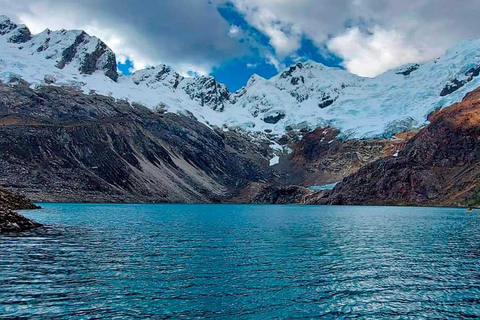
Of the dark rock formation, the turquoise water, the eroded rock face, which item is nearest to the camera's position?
the turquoise water

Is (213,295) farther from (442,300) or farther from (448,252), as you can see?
(448,252)

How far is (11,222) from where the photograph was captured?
5188cm

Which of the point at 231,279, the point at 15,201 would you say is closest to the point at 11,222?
the point at 231,279

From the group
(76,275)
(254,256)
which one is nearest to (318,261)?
(254,256)

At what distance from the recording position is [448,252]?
43.7 metres

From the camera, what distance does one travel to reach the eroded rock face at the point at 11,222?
1975 inches

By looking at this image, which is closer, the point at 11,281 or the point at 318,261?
the point at 11,281

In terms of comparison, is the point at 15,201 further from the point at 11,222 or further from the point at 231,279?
the point at 231,279

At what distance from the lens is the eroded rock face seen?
165 ft

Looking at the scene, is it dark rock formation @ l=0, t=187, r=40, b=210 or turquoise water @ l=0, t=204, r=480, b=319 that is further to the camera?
dark rock formation @ l=0, t=187, r=40, b=210

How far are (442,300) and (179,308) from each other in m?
16.3

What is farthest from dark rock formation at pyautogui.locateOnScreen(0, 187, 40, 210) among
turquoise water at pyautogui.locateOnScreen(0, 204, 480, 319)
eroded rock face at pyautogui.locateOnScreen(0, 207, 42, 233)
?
turquoise water at pyautogui.locateOnScreen(0, 204, 480, 319)

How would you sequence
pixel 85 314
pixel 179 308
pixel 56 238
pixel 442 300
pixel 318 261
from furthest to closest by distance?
1. pixel 56 238
2. pixel 318 261
3. pixel 442 300
4. pixel 179 308
5. pixel 85 314

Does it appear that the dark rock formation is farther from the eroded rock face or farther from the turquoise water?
the turquoise water
